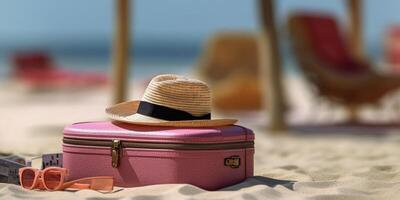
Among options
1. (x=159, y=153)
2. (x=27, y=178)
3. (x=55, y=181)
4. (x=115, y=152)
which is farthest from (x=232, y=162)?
(x=27, y=178)

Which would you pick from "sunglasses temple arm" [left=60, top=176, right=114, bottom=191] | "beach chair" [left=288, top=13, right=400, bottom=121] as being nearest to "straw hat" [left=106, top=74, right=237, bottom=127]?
"sunglasses temple arm" [left=60, top=176, right=114, bottom=191]

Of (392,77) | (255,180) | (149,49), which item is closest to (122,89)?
(392,77)

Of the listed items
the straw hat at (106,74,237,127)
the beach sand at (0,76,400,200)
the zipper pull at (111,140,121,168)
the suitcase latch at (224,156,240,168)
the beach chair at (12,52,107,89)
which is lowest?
the beach chair at (12,52,107,89)

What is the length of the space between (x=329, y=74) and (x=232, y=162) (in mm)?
4929

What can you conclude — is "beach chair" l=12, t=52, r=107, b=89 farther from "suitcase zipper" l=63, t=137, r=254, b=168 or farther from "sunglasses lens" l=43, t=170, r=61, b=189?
"suitcase zipper" l=63, t=137, r=254, b=168

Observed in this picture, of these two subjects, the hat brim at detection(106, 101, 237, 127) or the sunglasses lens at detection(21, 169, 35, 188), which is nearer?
the hat brim at detection(106, 101, 237, 127)

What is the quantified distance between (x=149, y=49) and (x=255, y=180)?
204ft

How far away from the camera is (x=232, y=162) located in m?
3.90

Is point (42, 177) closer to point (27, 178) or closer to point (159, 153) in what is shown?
point (27, 178)

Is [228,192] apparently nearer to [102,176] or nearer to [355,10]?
[102,176]

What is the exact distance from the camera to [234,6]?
230 feet

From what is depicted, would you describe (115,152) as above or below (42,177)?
above

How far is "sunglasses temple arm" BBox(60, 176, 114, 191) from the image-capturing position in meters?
3.86

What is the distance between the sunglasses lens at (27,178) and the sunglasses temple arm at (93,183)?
16 centimetres
